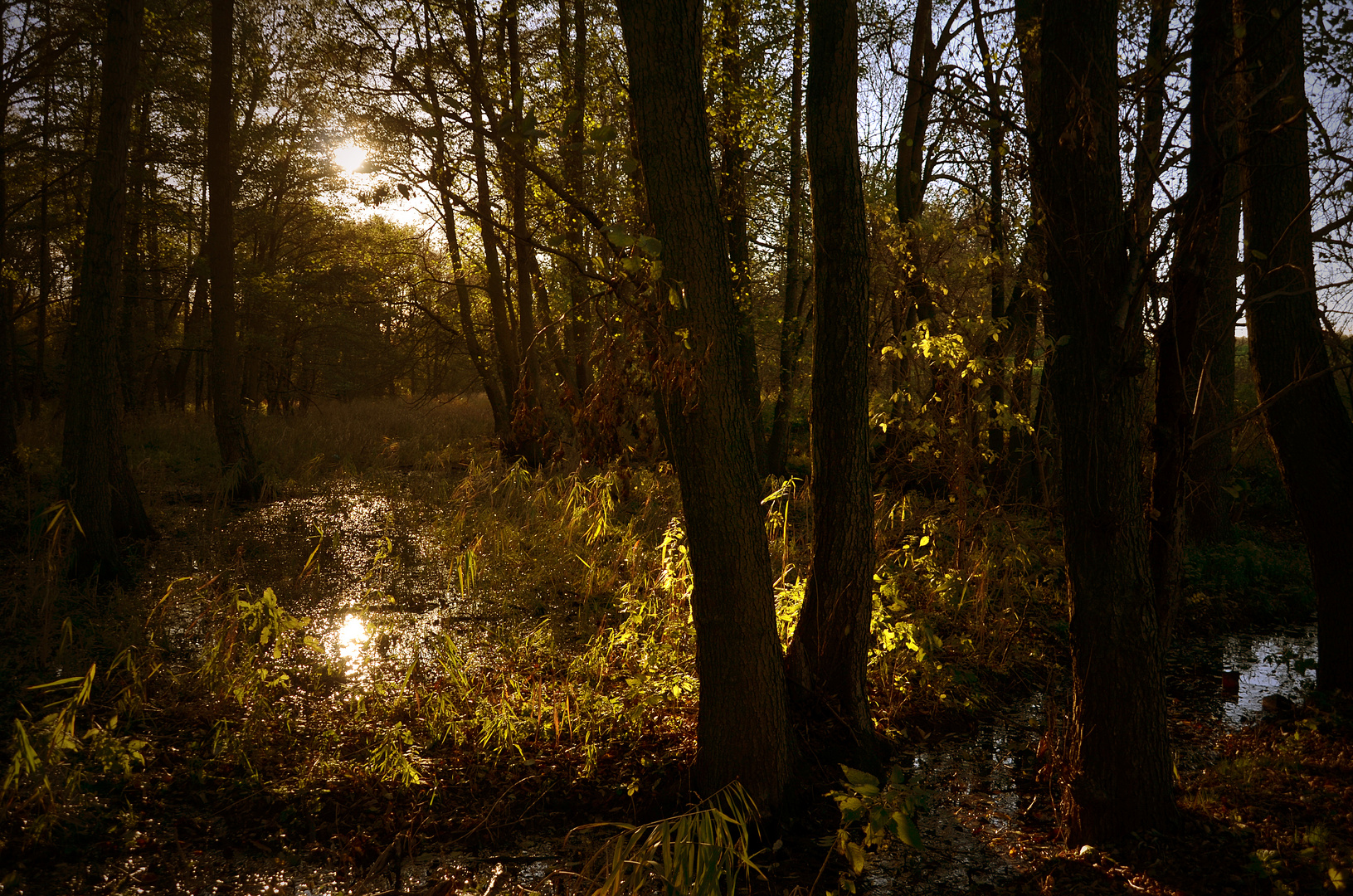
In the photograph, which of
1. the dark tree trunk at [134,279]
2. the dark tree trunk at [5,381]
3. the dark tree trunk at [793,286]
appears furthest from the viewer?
the dark tree trunk at [134,279]

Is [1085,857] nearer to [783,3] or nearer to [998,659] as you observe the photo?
[998,659]

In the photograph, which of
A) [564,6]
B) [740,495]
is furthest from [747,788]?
[564,6]

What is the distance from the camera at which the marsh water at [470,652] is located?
325 cm

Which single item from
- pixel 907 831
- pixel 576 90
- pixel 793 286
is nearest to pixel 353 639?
pixel 907 831

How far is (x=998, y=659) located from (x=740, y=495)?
3483mm

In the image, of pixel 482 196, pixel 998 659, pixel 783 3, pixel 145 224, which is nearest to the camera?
pixel 998 659

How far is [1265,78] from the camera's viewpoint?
166 inches

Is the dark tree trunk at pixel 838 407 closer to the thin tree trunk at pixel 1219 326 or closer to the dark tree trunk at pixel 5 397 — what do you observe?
the thin tree trunk at pixel 1219 326

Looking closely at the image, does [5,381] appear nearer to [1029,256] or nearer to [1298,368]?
[1029,256]

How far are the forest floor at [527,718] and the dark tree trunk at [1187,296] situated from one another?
1187 mm

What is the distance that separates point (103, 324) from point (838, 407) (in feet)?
21.0

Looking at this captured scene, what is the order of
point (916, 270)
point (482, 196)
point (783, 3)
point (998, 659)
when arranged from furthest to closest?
1. point (482, 196)
2. point (783, 3)
3. point (916, 270)
4. point (998, 659)

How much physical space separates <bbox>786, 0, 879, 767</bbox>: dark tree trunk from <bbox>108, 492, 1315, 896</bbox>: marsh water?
64 cm

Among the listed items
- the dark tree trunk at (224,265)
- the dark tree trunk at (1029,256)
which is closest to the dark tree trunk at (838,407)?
the dark tree trunk at (1029,256)
